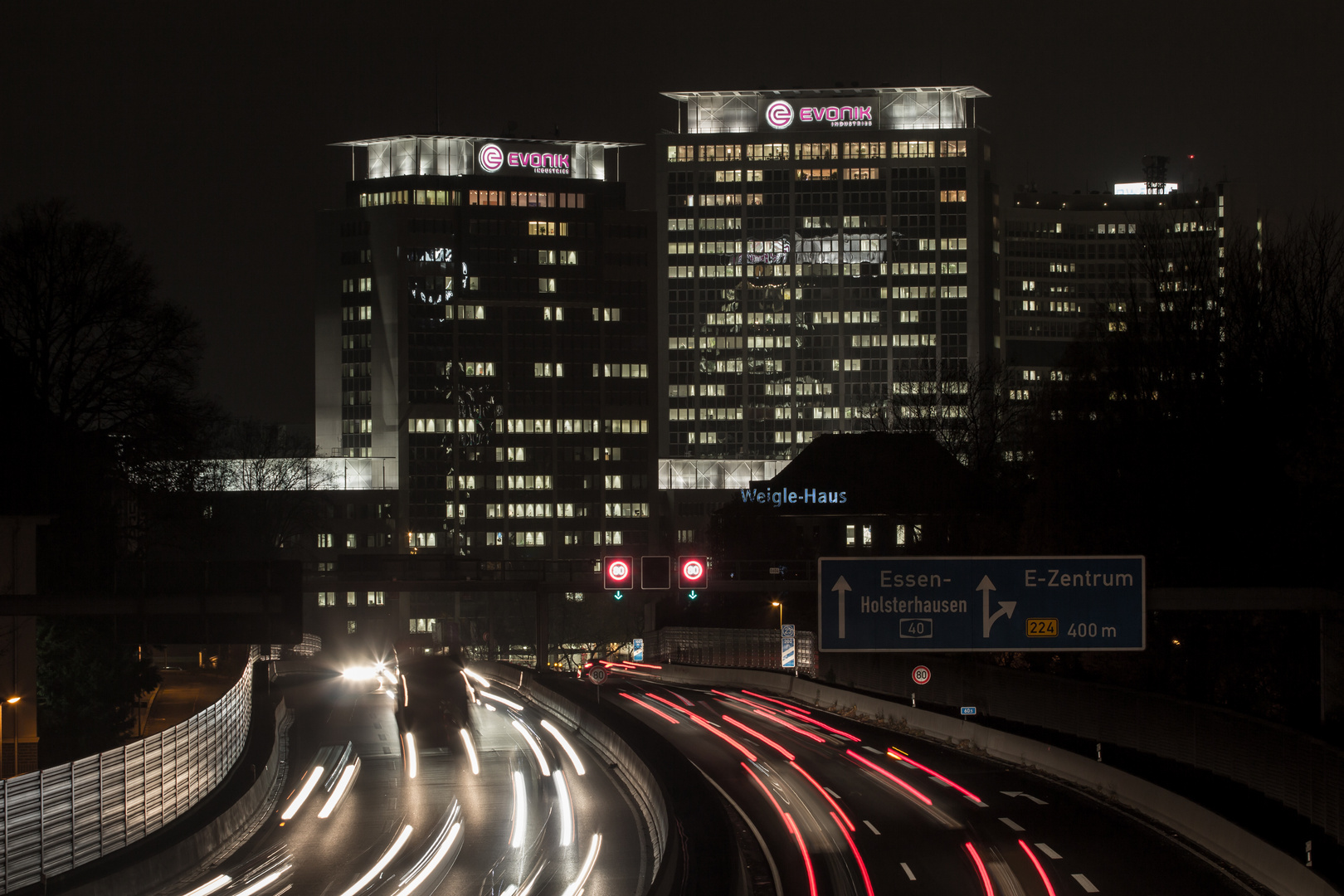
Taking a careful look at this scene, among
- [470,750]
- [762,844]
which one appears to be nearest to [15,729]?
[470,750]

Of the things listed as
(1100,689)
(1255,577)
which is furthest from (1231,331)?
(1100,689)

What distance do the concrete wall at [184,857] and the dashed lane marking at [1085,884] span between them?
56.5 feet

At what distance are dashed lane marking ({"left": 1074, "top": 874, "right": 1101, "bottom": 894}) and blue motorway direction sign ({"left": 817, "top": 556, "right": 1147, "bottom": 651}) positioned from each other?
704 cm

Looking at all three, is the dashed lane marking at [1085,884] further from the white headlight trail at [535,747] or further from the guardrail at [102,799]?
the guardrail at [102,799]

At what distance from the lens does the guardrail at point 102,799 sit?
2527 cm

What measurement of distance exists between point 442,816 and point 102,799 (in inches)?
357

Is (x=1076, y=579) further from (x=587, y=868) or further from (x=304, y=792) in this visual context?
(x=304, y=792)

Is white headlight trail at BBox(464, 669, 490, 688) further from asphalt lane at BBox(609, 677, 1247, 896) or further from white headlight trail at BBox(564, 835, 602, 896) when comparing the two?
white headlight trail at BBox(564, 835, 602, 896)

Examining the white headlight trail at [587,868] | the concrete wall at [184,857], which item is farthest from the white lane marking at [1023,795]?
the concrete wall at [184,857]

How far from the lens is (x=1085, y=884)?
27344 millimetres

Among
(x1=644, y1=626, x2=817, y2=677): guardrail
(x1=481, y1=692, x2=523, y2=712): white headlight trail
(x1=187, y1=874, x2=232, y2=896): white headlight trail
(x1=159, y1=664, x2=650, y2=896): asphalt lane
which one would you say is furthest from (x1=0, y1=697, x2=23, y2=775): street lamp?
(x1=644, y1=626, x2=817, y2=677): guardrail

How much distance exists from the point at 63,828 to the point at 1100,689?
29.0 meters

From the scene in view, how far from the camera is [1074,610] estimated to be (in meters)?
34.3

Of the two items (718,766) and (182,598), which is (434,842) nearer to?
(182,598)
